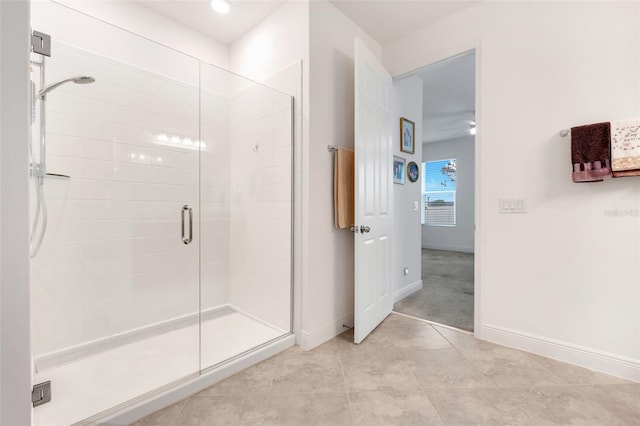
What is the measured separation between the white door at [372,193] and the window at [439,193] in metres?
5.09

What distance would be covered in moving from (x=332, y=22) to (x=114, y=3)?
5.68ft

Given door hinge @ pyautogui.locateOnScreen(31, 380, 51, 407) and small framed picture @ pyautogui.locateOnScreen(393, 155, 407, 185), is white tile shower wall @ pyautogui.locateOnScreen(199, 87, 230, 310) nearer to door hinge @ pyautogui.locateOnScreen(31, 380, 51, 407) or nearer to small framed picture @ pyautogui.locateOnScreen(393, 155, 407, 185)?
door hinge @ pyautogui.locateOnScreen(31, 380, 51, 407)

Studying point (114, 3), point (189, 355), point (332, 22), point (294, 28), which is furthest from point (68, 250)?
point (332, 22)

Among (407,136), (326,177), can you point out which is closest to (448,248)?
(407,136)

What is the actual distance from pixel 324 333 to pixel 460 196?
5971 millimetres

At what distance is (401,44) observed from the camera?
9.24ft

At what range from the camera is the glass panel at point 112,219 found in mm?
1794

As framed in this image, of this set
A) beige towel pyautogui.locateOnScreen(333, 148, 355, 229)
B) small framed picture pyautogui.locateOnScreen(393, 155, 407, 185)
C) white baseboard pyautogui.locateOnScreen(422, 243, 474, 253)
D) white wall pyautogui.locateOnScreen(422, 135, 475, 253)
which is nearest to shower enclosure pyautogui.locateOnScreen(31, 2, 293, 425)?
beige towel pyautogui.locateOnScreen(333, 148, 355, 229)

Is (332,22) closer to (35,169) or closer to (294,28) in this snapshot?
(294,28)

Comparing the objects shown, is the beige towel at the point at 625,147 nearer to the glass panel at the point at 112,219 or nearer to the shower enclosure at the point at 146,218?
the shower enclosure at the point at 146,218

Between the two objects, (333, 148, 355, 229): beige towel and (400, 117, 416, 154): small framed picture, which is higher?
(400, 117, 416, 154): small framed picture

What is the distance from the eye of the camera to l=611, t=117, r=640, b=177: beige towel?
1.67 m

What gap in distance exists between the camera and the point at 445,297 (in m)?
3.40

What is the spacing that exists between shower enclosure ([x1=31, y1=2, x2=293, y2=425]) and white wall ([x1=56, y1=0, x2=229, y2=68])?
0.35ft
